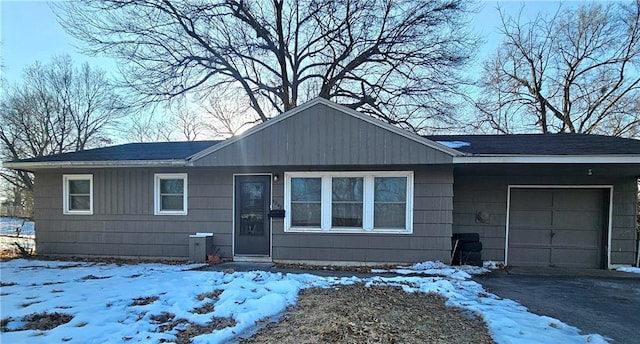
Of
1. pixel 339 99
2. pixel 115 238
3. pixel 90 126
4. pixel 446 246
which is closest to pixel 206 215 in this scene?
pixel 115 238

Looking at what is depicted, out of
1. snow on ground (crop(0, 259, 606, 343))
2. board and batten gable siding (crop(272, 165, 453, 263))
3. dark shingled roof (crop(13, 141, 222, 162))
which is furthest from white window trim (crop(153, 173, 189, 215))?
board and batten gable siding (crop(272, 165, 453, 263))

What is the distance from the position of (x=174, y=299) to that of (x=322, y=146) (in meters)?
3.98

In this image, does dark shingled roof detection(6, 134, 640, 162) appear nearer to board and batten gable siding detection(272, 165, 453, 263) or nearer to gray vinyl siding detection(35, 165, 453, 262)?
gray vinyl siding detection(35, 165, 453, 262)

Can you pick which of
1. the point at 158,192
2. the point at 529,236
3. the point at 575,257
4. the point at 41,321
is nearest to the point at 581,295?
the point at 529,236

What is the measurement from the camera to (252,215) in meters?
8.05

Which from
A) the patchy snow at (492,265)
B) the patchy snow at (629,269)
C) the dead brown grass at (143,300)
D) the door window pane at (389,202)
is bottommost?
the patchy snow at (492,265)

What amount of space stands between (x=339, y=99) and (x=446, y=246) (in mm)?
11079

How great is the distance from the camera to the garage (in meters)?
8.17

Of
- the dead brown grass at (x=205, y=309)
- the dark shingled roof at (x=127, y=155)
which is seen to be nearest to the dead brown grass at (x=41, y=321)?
the dead brown grass at (x=205, y=309)

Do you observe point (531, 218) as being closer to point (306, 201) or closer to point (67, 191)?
point (306, 201)

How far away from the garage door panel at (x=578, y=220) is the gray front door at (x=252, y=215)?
6922 millimetres

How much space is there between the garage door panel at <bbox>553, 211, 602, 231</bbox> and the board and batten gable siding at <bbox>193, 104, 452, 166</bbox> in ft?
12.4

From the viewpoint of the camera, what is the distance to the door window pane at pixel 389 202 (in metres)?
7.44

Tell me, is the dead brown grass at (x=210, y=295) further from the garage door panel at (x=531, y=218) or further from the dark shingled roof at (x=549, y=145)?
the garage door panel at (x=531, y=218)
